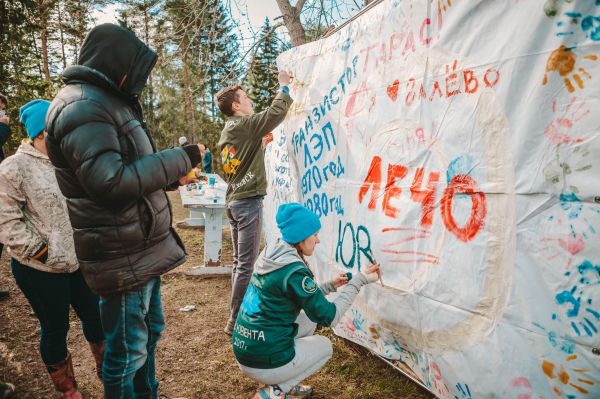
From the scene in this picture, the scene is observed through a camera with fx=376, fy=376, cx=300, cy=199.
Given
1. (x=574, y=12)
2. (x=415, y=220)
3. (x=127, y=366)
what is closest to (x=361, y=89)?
(x=415, y=220)

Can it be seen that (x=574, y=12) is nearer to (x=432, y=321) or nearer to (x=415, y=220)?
(x=415, y=220)

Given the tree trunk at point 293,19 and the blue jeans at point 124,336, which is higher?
the tree trunk at point 293,19

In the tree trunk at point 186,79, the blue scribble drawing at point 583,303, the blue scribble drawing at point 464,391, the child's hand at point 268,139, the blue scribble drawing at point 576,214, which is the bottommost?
the blue scribble drawing at point 464,391

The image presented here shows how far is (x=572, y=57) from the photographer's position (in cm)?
130

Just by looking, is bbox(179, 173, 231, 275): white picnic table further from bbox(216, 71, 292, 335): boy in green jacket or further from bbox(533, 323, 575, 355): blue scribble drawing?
bbox(533, 323, 575, 355): blue scribble drawing

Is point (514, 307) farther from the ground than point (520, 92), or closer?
closer

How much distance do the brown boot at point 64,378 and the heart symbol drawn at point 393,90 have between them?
240 cm

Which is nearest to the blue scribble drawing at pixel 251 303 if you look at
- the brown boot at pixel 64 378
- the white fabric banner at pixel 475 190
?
the white fabric banner at pixel 475 190

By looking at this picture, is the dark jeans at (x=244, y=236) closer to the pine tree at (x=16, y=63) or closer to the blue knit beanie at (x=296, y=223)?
the blue knit beanie at (x=296, y=223)

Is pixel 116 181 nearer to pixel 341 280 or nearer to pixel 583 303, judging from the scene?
pixel 341 280

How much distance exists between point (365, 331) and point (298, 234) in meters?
0.86

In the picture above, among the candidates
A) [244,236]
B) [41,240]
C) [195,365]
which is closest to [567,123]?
[244,236]

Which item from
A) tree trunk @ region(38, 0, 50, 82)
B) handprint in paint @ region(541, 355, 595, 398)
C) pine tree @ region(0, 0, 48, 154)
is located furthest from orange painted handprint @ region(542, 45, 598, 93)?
tree trunk @ region(38, 0, 50, 82)

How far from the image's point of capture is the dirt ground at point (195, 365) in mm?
2434
